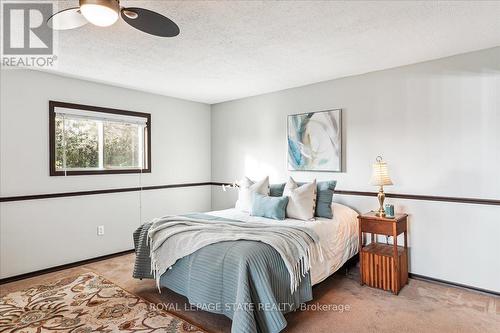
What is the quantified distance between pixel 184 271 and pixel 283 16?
2.25 metres

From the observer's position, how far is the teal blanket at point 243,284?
2051 millimetres

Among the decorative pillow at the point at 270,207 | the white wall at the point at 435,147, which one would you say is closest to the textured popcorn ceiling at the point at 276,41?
the white wall at the point at 435,147

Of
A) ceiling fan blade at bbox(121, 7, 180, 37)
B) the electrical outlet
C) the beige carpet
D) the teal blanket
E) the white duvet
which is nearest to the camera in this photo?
ceiling fan blade at bbox(121, 7, 180, 37)

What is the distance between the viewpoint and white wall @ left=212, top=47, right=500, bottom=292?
2.89 meters

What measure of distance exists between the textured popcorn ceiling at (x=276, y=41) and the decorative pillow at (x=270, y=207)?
1551mm

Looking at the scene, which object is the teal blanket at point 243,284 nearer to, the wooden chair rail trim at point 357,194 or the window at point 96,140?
the wooden chair rail trim at point 357,194

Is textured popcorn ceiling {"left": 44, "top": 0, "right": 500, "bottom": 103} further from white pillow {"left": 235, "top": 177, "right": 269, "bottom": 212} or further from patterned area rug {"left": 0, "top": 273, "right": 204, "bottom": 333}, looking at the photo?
patterned area rug {"left": 0, "top": 273, "right": 204, "bottom": 333}

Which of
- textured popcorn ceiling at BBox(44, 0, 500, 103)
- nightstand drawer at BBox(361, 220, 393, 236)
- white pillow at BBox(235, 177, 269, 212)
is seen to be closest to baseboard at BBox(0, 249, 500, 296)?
nightstand drawer at BBox(361, 220, 393, 236)

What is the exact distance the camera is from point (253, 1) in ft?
6.59

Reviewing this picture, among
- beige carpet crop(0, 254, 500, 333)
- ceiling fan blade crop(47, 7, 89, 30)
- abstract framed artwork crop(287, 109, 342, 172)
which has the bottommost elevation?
beige carpet crop(0, 254, 500, 333)

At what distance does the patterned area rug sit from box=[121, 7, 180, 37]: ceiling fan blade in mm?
2199

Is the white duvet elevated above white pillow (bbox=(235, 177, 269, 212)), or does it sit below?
below

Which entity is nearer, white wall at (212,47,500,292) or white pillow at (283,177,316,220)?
white wall at (212,47,500,292)

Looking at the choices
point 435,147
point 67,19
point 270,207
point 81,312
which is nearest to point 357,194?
point 435,147
